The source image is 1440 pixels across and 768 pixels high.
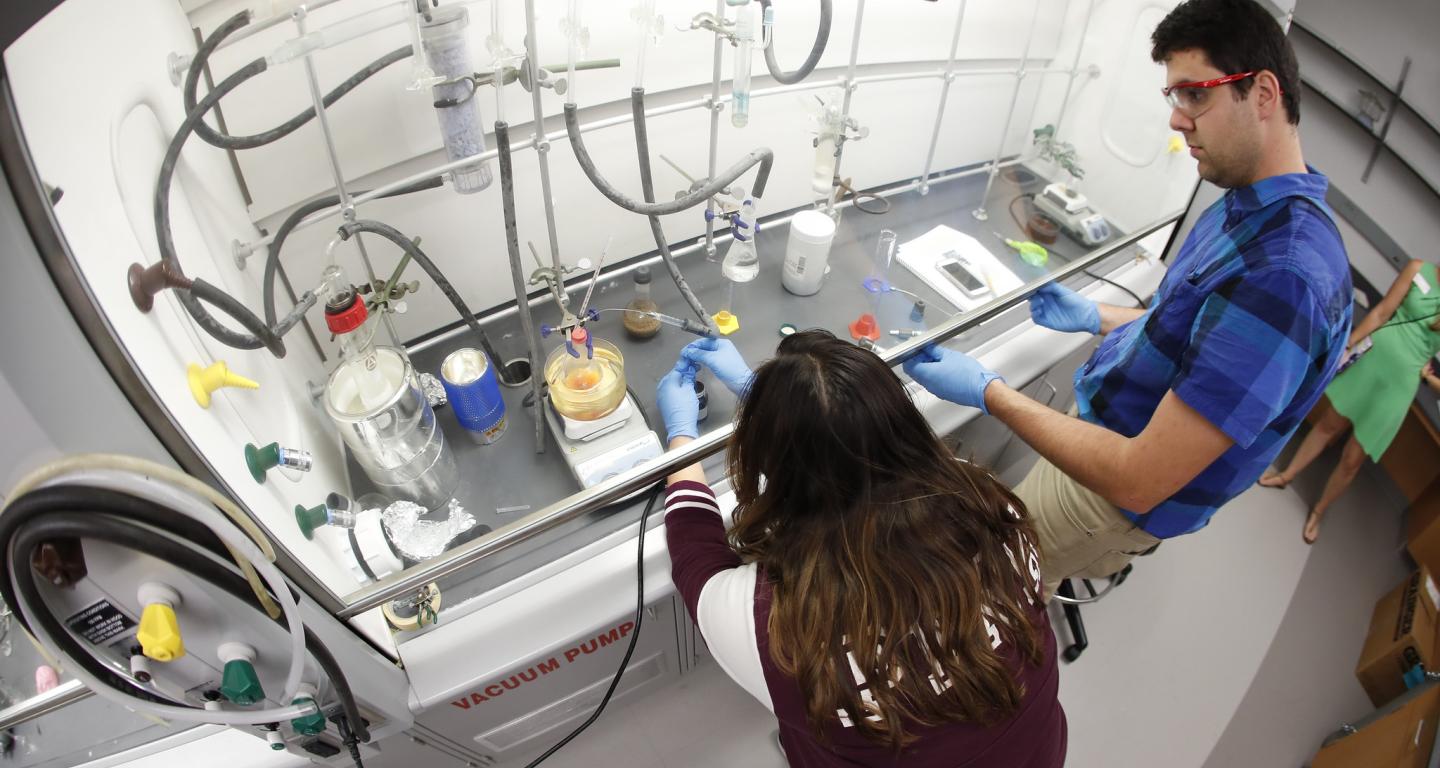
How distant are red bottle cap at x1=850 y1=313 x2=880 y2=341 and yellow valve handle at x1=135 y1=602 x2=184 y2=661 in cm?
138

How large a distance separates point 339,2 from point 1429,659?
3009mm

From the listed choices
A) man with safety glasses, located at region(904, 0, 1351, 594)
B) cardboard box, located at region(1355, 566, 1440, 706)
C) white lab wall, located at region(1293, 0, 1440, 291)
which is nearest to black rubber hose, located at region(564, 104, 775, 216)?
man with safety glasses, located at region(904, 0, 1351, 594)

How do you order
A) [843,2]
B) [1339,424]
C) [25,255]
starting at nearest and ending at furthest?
[25,255], [843,2], [1339,424]

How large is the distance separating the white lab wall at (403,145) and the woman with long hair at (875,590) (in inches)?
23.8

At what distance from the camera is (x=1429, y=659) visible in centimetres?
173

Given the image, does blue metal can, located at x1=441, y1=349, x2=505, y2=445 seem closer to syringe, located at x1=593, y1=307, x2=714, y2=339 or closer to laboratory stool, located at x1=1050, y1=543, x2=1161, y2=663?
syringe, located at x1=593, y1=307, x2=714, y2=339

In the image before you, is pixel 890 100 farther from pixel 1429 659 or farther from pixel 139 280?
pixel 1429 659

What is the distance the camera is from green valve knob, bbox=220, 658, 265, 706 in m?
0.66

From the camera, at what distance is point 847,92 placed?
161 cm

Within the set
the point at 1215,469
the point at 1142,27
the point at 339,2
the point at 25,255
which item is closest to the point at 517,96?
the point at 339,2

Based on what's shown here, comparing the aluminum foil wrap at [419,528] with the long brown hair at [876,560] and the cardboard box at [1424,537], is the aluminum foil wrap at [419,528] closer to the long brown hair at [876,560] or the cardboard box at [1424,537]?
the long brown hair at [876,560]

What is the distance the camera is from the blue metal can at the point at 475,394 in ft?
4.00

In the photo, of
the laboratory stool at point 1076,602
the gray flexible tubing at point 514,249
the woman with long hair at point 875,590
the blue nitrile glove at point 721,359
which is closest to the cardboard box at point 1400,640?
the laboratory stool at point 1076,602

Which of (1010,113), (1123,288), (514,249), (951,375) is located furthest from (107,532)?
(1010,113)
